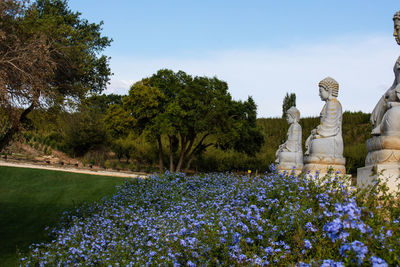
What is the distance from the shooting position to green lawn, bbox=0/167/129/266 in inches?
388

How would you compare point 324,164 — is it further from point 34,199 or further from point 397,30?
point 34,199

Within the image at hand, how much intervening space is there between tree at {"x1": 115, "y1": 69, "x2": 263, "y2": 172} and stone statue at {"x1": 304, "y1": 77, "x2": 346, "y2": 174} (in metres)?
16.1

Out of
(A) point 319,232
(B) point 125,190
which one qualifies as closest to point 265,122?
(B) point 125,190

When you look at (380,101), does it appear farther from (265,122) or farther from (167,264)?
(265,122)

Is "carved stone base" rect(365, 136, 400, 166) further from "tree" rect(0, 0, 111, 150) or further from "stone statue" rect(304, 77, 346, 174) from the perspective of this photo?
"tree" rect(0, 0, 111, 150)

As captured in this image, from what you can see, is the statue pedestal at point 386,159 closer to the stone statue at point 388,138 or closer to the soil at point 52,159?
the stone statue at point 388,138

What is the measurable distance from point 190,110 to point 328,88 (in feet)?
58.7

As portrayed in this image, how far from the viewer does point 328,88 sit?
9547 mm

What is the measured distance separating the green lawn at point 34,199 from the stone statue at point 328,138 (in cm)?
693

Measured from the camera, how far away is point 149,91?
27.7 m

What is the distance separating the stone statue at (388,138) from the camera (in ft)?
22.0

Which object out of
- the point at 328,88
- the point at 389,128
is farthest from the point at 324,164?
the point at 389,128

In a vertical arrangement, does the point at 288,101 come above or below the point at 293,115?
above

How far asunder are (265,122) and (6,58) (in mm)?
32970
